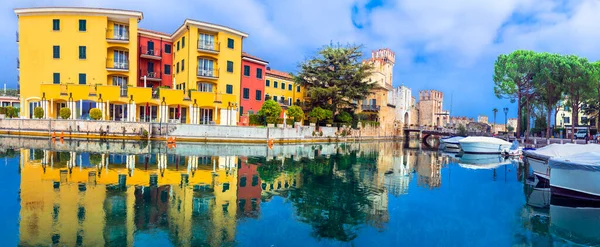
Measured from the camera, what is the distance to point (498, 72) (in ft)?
143

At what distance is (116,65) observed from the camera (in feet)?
126

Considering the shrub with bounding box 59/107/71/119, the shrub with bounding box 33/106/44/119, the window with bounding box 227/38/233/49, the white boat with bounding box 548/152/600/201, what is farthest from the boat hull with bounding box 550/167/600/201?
the shrub with bounding box 33/106/44/119

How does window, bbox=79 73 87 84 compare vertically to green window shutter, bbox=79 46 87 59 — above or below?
below

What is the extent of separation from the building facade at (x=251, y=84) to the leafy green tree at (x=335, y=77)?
21.9ft

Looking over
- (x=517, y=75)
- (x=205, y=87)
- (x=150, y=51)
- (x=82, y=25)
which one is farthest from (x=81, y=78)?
(x=517, y=75)

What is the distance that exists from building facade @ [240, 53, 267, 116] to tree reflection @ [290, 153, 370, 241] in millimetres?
27165

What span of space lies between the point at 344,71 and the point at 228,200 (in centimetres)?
3974

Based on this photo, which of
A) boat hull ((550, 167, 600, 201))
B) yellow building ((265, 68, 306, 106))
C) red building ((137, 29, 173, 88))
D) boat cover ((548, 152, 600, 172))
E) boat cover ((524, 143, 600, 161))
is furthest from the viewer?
yellow building ((265, 68, 306, 106))

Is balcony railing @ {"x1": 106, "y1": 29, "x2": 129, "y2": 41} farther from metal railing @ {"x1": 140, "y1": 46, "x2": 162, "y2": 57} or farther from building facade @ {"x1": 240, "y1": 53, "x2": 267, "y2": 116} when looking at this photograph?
building facade @ {"x1": 240, "y1": 53, "x2": 267, "y2": 116}

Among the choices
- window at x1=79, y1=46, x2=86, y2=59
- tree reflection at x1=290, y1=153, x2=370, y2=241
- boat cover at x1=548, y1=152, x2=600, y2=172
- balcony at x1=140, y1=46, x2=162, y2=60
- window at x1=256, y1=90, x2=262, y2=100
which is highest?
balcony at x1=140, y1=46, x2=162, y2=60

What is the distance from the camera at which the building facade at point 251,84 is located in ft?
145

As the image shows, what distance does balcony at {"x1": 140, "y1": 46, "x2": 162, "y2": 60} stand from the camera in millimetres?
41100

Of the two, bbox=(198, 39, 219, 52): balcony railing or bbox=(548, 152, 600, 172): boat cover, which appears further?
bbox=(198, 39, 219, 52): balcony railing

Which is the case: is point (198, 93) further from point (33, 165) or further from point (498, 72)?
point (498, 72)
